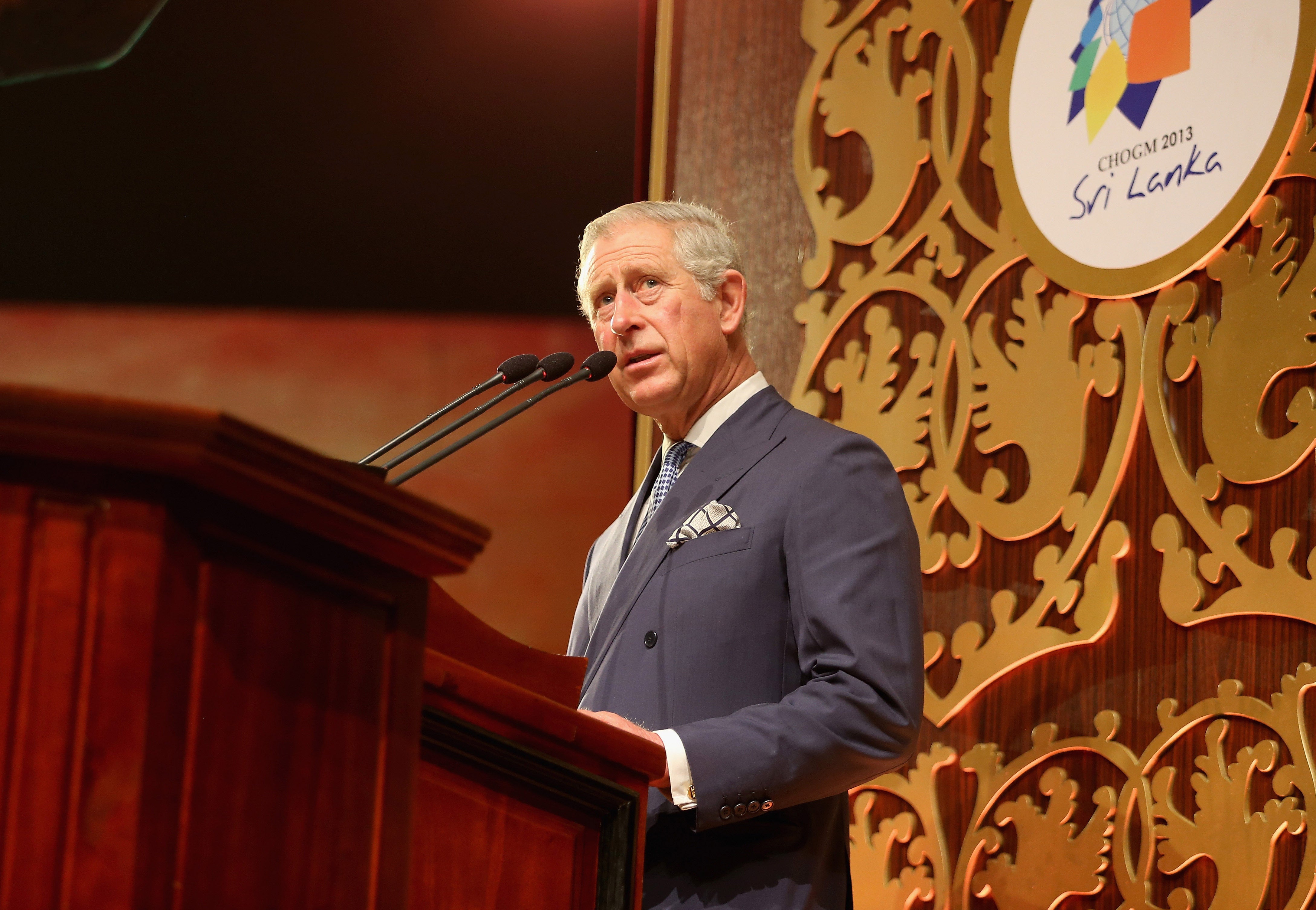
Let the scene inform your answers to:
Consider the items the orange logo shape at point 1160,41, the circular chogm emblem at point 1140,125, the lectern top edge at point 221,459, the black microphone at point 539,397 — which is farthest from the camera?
the orange logo shape at point 1160,41

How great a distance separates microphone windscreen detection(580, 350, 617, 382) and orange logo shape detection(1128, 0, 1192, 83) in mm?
1067

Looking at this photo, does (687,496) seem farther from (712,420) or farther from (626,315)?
(626,315)

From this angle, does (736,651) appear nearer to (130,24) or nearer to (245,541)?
(245,541)

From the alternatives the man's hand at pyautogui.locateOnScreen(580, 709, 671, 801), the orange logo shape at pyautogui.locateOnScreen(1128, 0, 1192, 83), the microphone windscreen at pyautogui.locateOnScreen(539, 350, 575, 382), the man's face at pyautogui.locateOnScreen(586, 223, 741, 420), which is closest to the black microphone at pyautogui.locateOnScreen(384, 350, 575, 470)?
the microphone windscreen at pyautogui.locateOnScreen(539, 350, 575, 382)

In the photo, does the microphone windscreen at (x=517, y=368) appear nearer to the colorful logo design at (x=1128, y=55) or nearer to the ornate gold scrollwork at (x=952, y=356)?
the ornate gold scrollwork at (x=952, y=356)

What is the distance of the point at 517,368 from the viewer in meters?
1.74

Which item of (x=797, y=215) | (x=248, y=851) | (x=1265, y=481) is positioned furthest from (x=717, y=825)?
(x=797, y=215)

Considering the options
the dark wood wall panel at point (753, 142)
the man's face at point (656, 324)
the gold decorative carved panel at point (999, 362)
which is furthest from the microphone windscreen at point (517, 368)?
the dark wood wall panel at point (753, 142)

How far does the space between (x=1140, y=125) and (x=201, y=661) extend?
1.94 meters

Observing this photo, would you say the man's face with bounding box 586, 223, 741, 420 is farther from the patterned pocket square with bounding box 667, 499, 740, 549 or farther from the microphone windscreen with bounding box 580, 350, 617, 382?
the patterned pocket square with bounding box 667, 499, 740, 549

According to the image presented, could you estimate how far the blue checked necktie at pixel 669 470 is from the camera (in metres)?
1.87

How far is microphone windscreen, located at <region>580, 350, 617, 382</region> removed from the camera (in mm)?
1743

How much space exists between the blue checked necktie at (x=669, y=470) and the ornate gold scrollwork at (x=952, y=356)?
56 cm

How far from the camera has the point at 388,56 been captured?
3.04m
